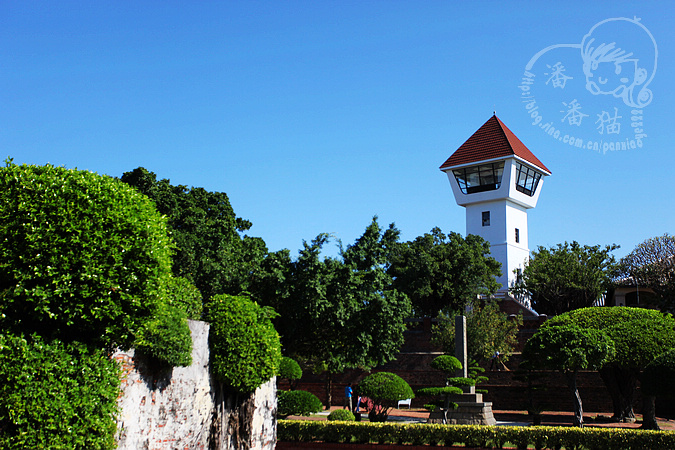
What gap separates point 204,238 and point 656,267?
2873 cm

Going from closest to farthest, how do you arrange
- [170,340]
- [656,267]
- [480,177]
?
[170,340]
[656,267]
[480,177]

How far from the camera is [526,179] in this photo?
46750 mm

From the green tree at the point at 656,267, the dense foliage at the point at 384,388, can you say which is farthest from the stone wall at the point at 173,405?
the green tree at the point at 656,267

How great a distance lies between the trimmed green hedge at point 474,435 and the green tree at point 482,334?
1278cm

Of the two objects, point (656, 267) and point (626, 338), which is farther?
point (656, 267)

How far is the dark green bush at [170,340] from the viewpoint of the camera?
9297 millimetres

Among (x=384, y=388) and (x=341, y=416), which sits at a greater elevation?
(x=384, y=388)

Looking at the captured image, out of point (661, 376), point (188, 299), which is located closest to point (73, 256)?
point (188, 299)

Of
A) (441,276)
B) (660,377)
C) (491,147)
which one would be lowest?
(660,377)

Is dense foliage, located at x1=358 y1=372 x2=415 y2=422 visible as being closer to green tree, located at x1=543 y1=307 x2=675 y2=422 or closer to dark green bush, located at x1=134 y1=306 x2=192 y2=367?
green tree, located at x1=543 y1=307 x2=675 y2=422

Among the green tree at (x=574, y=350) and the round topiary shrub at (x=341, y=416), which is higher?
the green tree at (x=574, y=350)

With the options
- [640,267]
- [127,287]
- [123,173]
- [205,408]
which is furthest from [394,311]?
[640,267]

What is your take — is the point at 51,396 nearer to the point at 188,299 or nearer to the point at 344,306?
the point at 188,299

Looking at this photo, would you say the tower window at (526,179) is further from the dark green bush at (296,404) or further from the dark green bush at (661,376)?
the dark green bush at (296,404)
